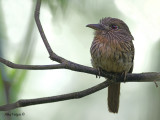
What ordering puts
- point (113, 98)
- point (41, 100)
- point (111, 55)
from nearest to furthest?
point (41, 100)
point (111, 55)
point (113, 98)

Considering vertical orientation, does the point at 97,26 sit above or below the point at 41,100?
above

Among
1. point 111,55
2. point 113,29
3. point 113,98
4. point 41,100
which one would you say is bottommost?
point 113,98

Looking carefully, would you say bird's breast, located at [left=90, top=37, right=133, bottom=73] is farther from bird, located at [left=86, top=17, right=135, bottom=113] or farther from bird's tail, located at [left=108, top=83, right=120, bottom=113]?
bird's tail, located at [left=108, top=83, right=120, bottom=113]

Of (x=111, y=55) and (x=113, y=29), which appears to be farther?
(x=113, y=29)

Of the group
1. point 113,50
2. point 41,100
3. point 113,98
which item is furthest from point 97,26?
point 41,100

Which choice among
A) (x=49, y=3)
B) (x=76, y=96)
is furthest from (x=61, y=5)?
(x=76, y=96)

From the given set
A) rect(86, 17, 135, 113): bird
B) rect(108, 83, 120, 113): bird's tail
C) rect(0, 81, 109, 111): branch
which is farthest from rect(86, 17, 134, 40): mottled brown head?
rect(0, 81, 109, 111): branch

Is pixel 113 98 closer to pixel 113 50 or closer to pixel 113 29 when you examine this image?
pixel 113 50
